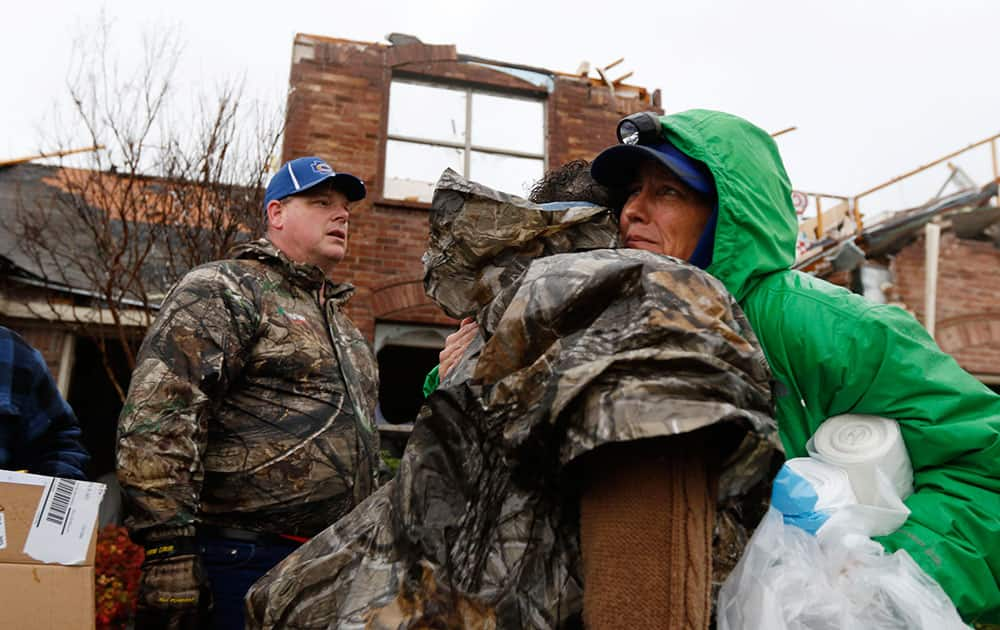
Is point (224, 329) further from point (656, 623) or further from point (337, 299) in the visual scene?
point (656, 623)

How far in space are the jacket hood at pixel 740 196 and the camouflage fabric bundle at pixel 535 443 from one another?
1.58ft

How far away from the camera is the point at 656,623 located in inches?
34.5

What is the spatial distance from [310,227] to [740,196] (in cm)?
214

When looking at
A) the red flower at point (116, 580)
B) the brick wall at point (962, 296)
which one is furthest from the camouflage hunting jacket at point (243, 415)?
the brick wall at point (962, 296)

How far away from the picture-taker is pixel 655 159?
155 cm

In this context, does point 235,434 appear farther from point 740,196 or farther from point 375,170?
point 375,170

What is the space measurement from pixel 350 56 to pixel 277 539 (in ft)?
23.5

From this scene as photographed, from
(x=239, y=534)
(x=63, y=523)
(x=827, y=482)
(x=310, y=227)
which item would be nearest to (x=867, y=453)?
(x=827, y=482)

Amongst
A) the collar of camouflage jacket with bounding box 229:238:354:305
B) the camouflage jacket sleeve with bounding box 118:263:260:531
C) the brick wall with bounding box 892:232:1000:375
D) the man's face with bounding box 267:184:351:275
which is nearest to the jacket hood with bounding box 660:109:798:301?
the camouflage jacket sleeve with bounding box 118:263:260:531

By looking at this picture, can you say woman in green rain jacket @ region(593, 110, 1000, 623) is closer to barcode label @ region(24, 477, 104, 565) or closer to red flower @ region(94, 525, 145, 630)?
barcode label @ region(24, 477, 104, 565)

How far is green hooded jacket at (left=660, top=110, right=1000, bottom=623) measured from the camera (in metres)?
1.19

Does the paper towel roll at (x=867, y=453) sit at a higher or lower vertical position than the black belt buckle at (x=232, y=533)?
higher

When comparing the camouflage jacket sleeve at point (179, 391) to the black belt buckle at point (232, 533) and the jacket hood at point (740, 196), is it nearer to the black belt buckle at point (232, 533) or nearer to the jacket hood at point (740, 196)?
the black belt buckle at point (232, 533)

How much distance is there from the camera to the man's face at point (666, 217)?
160 cm
